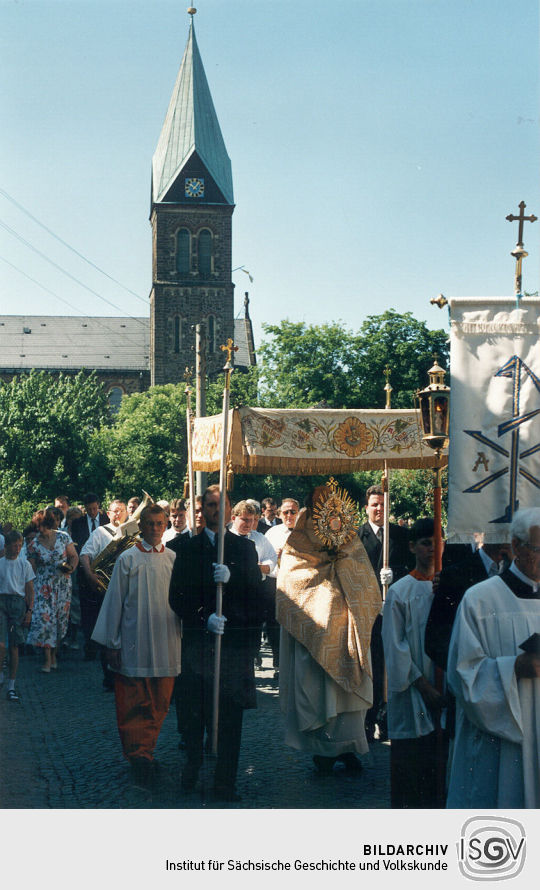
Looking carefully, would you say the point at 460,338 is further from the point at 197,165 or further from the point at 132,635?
the point at 197,165

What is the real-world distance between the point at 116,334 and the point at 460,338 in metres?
77.8

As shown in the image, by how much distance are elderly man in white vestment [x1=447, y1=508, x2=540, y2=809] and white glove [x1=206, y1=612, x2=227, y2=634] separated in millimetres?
2532

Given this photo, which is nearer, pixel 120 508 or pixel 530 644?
pixel 530 644

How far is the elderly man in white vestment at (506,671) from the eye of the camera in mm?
4164

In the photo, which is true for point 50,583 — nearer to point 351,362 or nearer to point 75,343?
point 351,362

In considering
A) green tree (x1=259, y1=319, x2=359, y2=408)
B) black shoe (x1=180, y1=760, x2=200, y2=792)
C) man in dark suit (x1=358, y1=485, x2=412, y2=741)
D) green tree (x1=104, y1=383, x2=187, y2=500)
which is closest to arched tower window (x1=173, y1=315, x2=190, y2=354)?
green tree (x1=104, y1=383, x2=187, y2=500)

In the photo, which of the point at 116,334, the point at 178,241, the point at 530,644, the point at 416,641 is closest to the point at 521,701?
the point at 530,644

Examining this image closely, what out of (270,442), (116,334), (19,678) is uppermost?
(116,334)

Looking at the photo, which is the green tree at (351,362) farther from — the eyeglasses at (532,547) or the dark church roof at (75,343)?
the dark church roof at (75,343)

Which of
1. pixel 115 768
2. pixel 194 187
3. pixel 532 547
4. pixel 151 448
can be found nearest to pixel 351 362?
pixel 115 768

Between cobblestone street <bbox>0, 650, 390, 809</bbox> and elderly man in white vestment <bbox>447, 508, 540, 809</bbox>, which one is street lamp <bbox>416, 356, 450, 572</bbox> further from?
cobblestone street <bbox>0, 650, 390, 809</bbox>

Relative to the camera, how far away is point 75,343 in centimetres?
8012

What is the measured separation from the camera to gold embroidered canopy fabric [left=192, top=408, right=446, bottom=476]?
888cm

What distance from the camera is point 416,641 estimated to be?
5590 millimetres
